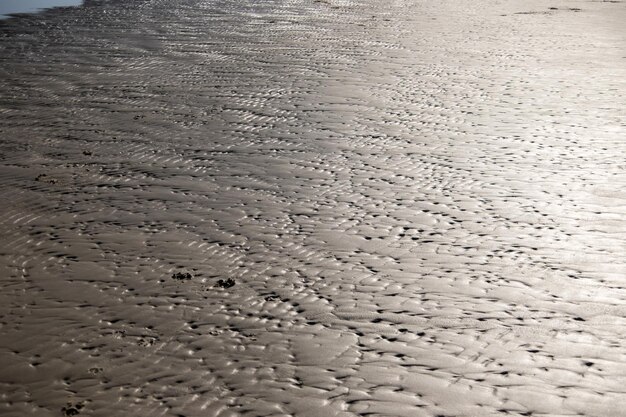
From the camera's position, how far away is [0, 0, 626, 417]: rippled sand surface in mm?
3094

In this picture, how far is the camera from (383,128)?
6.30 m

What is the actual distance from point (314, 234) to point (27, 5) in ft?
32.5

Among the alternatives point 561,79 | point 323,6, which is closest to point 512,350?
point 561,79

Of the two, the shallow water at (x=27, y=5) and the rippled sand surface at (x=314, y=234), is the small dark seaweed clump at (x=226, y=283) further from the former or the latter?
the shallow water at (x=27, y=5)

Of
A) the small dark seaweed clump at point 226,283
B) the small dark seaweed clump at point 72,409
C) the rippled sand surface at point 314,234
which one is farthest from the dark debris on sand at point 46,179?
the small dark seaweed clump at point 72,409

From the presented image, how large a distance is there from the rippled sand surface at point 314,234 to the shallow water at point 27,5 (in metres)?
3.95

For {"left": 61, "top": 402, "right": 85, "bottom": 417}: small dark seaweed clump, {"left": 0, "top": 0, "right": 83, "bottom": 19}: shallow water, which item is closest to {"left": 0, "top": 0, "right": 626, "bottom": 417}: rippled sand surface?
{"left": 61, "top": 402, "right": 85, "bottom": 417}: small dark seaweed clump

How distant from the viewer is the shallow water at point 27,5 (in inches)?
477

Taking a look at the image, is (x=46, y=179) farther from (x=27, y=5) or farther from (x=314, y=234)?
(x=27, y=5)

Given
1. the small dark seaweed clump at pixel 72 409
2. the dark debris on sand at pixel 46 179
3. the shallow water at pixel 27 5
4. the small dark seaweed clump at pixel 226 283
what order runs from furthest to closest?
the shallow water at pixel 27 5 < the dark debris on sand at pixel 46 179 < the small dark seaweed clump at pixel 226 283 < the small dark seaweed clump at pixel 72 409

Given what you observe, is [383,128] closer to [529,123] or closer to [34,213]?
[529,123]

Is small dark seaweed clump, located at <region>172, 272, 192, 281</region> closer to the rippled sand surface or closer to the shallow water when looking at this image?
the rippled sand surface

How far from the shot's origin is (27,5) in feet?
42.0

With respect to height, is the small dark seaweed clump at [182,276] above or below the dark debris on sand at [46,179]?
below
